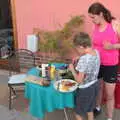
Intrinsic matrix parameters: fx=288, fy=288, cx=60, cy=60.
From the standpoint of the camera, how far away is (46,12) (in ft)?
14.7

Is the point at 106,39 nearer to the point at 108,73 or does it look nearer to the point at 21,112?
the point at 108,73

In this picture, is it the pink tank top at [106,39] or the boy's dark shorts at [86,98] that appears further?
the pink tank top at [106,39]

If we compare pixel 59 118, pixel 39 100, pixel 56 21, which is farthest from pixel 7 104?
pixel 56 21

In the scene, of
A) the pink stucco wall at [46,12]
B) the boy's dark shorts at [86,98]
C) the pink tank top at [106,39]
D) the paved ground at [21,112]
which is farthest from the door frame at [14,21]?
the boy's dark shorts at [86,98]

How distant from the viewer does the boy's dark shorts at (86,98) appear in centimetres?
295

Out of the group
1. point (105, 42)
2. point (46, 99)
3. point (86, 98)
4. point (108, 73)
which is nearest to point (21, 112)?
point (46, 99)

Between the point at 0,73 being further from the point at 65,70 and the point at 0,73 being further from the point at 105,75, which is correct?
the point at 105,75

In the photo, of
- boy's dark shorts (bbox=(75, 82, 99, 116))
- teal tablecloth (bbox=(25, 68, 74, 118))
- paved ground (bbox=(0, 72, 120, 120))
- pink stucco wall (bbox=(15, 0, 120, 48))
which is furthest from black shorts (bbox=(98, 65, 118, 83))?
pink stucco wall (bbox=(15, 0, 120, 48))

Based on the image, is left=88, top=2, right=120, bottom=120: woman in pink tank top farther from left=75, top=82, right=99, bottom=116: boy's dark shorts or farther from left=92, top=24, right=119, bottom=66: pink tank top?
left=75, top=82, right=99, bottom=116: boy's dark shorts

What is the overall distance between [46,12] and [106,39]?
1.59m

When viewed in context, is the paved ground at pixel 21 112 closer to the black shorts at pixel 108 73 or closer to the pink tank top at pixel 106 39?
the black shorts at pixel 108 73

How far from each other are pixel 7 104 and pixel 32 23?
1.38 m

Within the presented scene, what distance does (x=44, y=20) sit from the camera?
4.53 metres

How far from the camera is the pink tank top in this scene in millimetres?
3133
